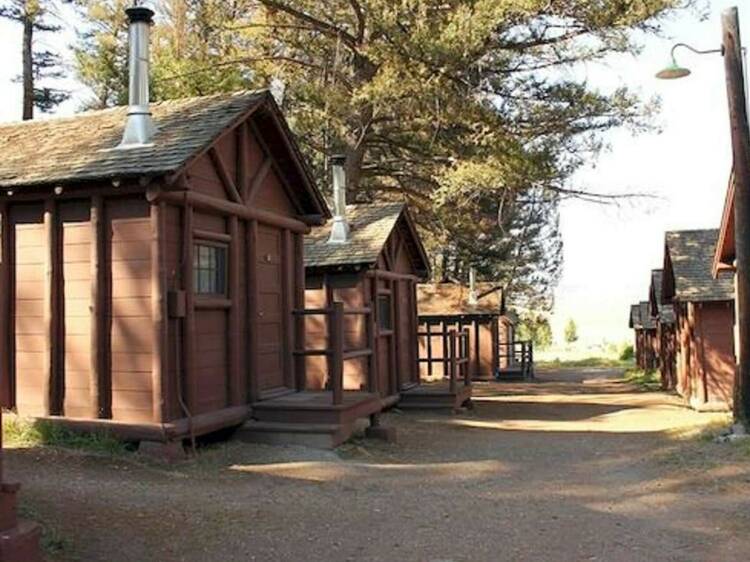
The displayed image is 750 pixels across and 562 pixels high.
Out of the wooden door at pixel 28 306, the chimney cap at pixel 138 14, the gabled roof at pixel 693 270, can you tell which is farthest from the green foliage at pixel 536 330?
the wooden door at pixel 28 306

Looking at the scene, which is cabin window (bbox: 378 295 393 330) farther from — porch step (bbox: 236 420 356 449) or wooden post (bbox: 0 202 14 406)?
wooden post (bbox: 0 202 14 406)

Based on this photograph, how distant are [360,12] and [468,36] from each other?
3.36 meters

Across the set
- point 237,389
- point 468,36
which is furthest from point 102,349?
point 468,36

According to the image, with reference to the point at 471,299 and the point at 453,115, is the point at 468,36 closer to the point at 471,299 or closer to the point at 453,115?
the point at 453,115

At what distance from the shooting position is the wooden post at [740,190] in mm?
13102

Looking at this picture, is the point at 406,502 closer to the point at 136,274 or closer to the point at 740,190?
the point at 136,274

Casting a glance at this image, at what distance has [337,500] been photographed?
8711 millimetres

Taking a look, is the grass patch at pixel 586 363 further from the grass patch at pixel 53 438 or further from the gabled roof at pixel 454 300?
the grass patch at pixel 53 438

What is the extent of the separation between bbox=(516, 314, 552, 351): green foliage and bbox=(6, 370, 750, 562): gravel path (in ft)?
120

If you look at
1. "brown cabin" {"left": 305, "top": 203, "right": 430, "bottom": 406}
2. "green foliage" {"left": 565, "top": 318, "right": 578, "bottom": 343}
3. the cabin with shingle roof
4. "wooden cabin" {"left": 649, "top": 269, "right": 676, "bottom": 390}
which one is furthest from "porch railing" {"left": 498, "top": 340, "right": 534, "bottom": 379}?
"green foliage" {"left": 565, "top": 318, "right": 578, "bottom": 343}

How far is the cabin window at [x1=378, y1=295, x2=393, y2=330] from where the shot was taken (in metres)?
19.7

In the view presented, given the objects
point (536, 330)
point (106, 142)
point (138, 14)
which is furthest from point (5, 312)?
point (536, 330)

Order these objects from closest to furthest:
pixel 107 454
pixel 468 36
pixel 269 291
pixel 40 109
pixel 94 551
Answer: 1. pixel 94 551
2. pixel 107 454
3. pixel 269 291
4. pixel 468 36
5. pixel 40 109

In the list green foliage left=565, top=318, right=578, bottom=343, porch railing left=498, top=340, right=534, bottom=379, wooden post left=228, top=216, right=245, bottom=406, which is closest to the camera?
wooden post left=228, top=216, right=245, bottom=406
